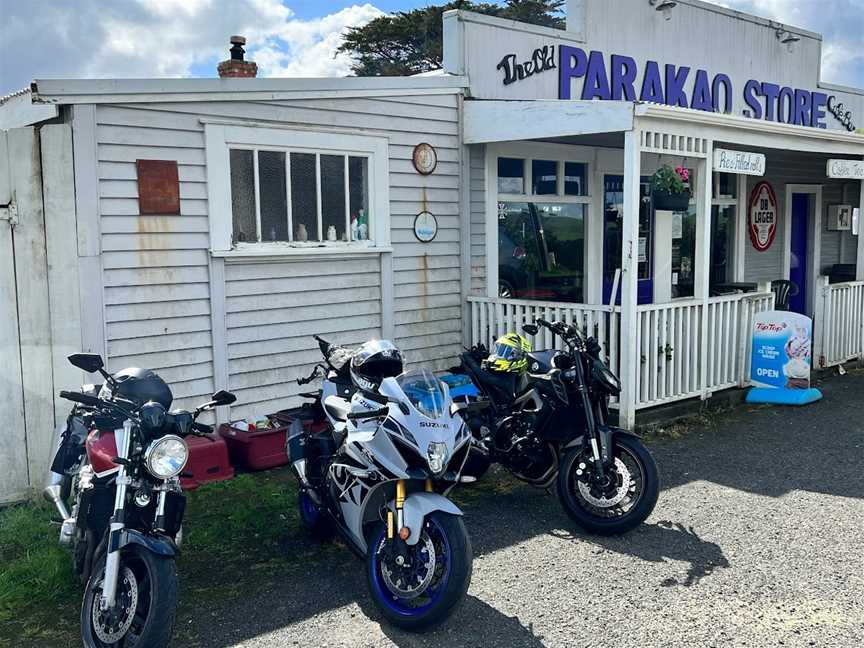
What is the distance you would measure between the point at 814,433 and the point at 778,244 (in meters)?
5.83

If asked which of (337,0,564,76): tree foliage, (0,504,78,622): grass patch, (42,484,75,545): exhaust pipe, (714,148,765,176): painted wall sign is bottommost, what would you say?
(0,504,78,622): grass patch

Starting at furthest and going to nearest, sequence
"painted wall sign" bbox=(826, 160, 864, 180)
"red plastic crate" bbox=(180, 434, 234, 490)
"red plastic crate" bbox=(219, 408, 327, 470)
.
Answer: "painted wall sign" bbox=(826, 160, 864, 180) → "red plastic crate" bbox=(219, 408, 327, 470) → "red plastic crate" bbox=(180, 434, 234, 490)

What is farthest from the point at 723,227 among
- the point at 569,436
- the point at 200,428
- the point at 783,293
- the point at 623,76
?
the point at 200,428

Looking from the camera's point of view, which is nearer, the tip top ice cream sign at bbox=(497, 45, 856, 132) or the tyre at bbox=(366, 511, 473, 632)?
the tyre at bbox=(366, 511, 473, 632)

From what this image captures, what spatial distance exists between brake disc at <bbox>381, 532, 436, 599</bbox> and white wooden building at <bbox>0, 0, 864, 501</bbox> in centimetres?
290

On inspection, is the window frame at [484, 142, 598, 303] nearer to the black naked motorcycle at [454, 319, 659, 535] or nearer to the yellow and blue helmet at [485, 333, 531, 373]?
the yellow and blue helmet at [485, 333, 531, 373]

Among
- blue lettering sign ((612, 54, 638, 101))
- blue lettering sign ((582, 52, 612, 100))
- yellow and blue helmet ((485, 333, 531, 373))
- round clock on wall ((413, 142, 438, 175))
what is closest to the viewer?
yellow and blue helmet ((485, 333, 531, 373))

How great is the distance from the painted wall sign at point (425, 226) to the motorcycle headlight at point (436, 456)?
418cm

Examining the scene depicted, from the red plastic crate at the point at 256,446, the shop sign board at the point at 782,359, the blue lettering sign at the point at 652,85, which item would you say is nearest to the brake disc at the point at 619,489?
the red plastic crate at the point at 256,446

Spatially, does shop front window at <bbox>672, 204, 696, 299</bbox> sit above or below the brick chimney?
below

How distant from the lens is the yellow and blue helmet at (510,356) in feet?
16.8

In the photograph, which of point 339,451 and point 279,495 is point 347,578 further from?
point 279,495

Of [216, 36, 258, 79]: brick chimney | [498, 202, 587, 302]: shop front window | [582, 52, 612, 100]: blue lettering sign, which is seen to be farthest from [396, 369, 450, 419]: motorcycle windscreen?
[582, 52, 612, 100]: blue lettering sign

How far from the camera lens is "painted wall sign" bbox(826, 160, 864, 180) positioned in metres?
8.85
